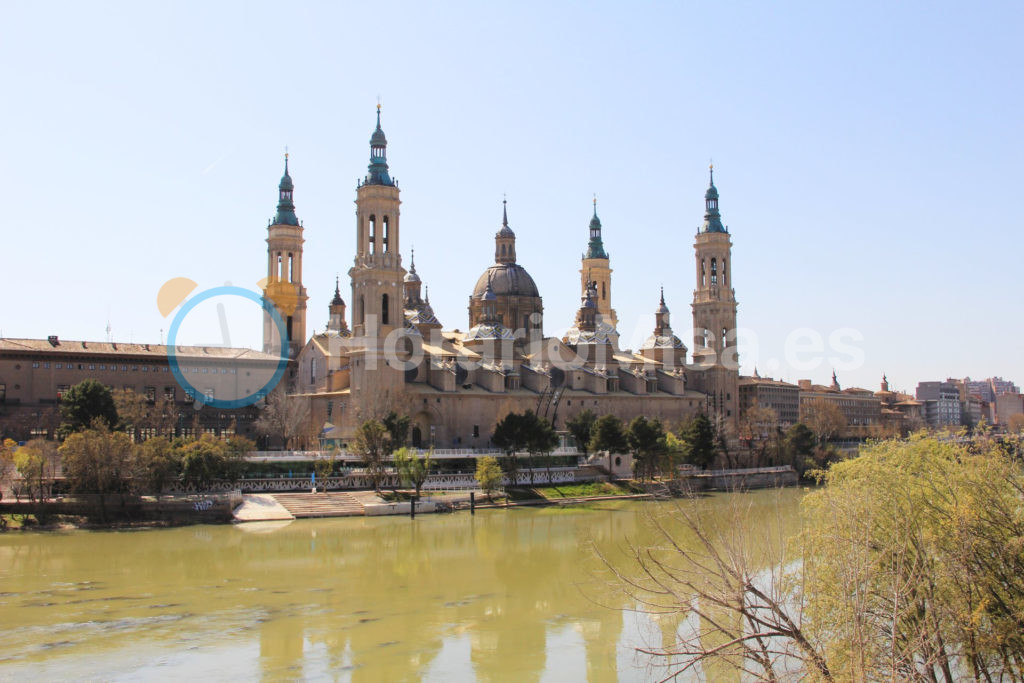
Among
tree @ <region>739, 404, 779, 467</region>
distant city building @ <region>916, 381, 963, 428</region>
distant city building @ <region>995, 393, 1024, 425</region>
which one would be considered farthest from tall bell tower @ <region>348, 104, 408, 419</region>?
distant city building @ <region>995, 393, 1024, 425</region>

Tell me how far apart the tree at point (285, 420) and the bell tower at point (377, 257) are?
18.4 feet

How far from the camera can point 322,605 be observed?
69.3 ft

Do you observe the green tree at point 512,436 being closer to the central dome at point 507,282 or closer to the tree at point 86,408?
the tree at point 86,408

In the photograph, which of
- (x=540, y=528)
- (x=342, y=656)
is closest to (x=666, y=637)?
(x=342, y=656)

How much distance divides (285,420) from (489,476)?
49.6 ft

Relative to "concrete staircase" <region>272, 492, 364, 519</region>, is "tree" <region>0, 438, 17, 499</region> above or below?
above

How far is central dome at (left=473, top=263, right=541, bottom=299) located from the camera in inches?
2623

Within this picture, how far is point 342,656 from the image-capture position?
17.0 m

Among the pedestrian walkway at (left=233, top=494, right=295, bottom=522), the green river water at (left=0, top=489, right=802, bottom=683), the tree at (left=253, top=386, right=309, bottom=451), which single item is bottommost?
the green river water at (left=0, top=489, right=802, bottom=683)

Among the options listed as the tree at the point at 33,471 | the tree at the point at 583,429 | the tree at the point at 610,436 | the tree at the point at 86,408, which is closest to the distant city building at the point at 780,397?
the tree at the point at 583,429

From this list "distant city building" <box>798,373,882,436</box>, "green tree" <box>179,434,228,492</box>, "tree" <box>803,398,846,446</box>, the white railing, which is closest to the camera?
"green tree" <box>179,434,228,492</box>

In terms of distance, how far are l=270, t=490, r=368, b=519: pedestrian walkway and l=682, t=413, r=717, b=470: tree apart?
1950 cm

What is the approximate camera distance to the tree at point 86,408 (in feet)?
137

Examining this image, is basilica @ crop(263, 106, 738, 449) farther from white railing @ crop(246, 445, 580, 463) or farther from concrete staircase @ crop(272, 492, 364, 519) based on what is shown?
concrete staircase @ crop(272, 492, 364, 519)
